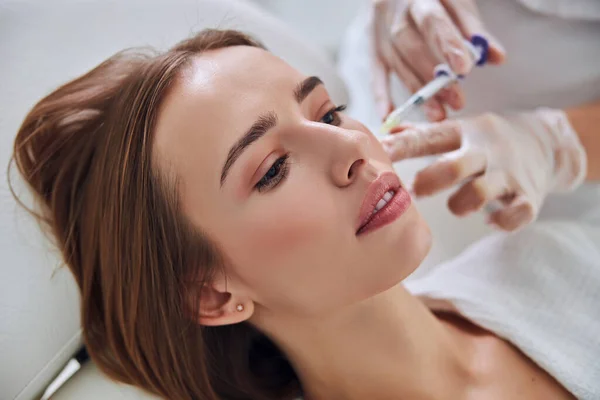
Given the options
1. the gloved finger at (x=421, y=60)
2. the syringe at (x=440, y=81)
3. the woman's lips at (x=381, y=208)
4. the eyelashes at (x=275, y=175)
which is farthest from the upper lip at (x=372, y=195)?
the gloved finger at (x=421, y=60)

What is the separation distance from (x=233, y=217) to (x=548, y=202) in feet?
2.70

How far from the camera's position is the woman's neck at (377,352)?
828mm

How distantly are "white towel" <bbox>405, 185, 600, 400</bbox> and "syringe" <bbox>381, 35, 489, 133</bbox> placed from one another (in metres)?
0.35

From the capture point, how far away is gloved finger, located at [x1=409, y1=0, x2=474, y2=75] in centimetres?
93

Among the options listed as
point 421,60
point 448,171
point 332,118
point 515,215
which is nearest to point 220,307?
point 332,118

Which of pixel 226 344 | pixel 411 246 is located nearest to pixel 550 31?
pixel 411 246

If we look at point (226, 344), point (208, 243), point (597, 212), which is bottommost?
point (597, 212)

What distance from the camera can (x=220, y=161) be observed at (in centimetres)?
69

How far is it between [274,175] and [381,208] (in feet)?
0.50

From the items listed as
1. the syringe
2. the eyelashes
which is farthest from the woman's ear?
the syringe

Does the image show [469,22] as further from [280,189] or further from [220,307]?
[220,307]

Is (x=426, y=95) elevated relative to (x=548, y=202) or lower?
elevated

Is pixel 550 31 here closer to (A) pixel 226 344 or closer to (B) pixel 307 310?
(B) pixel 307 310

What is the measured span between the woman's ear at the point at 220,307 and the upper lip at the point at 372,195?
0.21m
